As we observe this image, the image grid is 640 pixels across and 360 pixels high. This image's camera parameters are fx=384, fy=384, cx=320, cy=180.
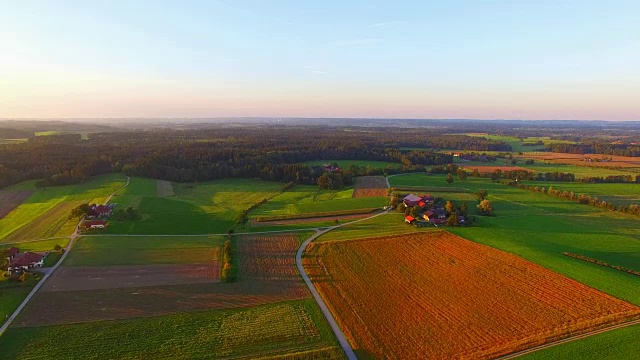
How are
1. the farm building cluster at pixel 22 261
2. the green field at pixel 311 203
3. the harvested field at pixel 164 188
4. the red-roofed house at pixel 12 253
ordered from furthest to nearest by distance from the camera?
the harvested field at pixel 164 188
the green field at pixel 311 203
the red-roofed house at pixel 12 253
the farm building cluster at pixel 22 261

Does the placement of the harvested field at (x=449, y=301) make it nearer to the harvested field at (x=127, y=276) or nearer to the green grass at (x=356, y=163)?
the harvested field at (x=127, y=276)

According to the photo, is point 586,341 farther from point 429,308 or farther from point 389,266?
point 389,266

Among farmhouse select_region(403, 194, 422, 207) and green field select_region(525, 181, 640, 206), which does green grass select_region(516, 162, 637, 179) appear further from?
farmhouse select_region(403, 194, 422, 207)

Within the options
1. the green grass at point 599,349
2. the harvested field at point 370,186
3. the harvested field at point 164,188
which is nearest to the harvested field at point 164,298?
the green grass at point 599,349

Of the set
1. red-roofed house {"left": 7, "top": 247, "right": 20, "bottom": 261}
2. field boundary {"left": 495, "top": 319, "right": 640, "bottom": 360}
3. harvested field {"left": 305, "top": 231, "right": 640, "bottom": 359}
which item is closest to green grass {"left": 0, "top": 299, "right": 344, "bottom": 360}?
harvested field {"left": 305, "top": 231, "right": 640, "bottom": 359}

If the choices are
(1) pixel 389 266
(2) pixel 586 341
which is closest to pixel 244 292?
(1) pixel 389 266

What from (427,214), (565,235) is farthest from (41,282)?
(565,235)
